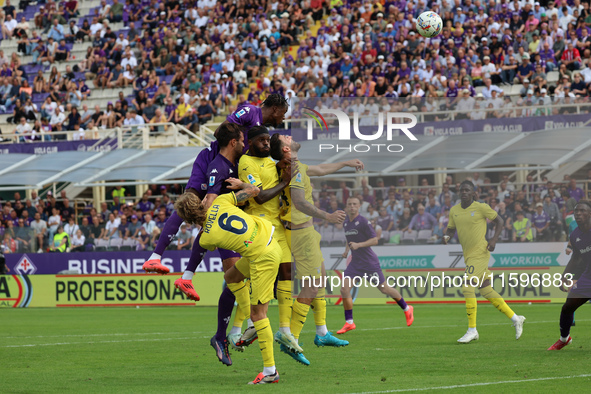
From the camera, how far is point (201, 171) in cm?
1031

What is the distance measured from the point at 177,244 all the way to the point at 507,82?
32.7ft

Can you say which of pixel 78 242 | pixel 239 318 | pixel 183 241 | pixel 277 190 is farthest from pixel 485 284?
pixel 78 242

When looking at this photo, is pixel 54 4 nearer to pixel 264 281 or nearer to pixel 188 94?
pixel 188 94

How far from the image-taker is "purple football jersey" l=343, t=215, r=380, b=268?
1391cm

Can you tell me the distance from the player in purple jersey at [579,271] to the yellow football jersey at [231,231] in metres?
4.11

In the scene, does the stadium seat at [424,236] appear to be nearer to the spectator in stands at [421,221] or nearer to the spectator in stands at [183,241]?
the spectator in stands at [421,221]

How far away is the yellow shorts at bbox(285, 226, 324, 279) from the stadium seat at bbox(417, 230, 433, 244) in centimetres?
450

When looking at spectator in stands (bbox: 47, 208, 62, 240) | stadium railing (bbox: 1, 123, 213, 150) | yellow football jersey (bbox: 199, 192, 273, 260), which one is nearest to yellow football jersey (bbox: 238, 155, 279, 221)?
yellow football jersey (bbox: 199, 192, 273, 260)

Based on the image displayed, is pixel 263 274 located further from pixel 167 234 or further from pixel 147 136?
pixel 147 136

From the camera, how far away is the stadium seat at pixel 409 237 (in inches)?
613

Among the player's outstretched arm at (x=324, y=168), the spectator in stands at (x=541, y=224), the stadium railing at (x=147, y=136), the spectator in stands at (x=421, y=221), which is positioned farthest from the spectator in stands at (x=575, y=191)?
the stadium railing at (x=147, y=136)

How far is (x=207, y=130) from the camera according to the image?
29547mm

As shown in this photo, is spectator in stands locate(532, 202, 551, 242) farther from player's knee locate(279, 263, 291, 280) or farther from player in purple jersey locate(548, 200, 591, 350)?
player's knee locate(279, 263, 291, 280)

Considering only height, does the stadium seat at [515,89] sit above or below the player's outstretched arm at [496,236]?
above
